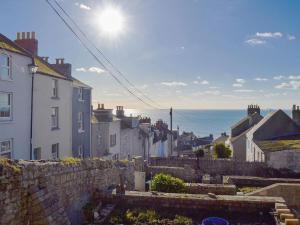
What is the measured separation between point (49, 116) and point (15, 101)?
14.1 feet

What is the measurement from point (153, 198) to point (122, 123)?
27.1 metres

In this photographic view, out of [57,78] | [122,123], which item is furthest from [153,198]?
[122,123]

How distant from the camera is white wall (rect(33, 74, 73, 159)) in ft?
76.1

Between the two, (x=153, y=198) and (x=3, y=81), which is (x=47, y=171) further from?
(x=3, y=81)

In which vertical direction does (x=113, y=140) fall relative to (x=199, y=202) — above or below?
above

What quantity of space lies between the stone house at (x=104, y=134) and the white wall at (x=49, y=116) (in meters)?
4.31

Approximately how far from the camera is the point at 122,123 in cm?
3906

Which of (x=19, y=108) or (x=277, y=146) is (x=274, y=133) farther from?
(x=19, y=108)

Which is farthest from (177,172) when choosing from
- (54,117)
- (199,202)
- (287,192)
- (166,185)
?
(54,117)

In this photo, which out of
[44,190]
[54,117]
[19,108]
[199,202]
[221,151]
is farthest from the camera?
[221,151]

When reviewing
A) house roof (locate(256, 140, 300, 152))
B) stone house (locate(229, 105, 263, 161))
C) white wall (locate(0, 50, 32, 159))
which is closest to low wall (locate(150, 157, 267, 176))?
house roof (locate(256, 140, 300, 152))

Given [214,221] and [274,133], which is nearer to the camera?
[214,221]

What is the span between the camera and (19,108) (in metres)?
21.2

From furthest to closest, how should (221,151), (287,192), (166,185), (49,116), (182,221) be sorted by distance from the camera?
(221,151)
(49,116)
(287,192)
(166,185)
(182,221)
